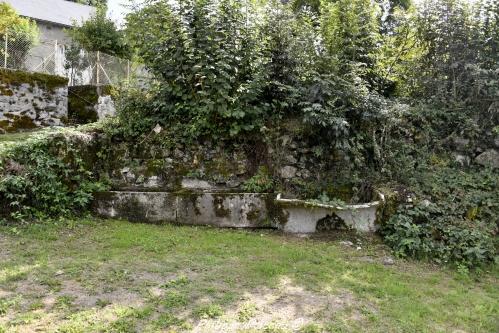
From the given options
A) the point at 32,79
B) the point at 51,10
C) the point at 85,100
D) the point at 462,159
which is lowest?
the point at 462,159

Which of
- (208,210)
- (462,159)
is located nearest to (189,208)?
(208,210)

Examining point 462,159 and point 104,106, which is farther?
point 104,106

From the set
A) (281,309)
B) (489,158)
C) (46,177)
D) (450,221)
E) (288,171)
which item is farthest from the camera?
(489,158)

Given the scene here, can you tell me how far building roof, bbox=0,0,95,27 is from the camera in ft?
72.1

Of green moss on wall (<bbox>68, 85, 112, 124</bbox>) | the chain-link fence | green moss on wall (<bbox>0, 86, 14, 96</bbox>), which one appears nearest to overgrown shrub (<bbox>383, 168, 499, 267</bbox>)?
the chain-link fence

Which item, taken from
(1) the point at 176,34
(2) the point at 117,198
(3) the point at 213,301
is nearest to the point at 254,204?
(2) the point at 117,198

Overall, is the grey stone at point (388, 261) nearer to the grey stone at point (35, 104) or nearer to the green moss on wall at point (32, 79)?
the grey stone at point (35, 104)

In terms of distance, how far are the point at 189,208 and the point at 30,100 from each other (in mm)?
5532

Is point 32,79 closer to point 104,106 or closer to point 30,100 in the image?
point 30,100

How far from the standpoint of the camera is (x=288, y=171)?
21.2ft

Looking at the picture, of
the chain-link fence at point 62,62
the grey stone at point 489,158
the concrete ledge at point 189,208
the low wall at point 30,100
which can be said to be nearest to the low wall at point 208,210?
the concrete ledge at point 189,208

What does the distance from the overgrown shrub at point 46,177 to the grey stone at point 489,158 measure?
6.55 m

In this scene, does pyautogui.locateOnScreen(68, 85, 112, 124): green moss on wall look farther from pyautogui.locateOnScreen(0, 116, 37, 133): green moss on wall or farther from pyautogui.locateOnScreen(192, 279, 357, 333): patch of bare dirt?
pyautogui.locateOnScreen(192, 279, 357, 333): patch of bare dirt

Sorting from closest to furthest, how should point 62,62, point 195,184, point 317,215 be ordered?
point 317,215 → point 195,184 → point 62,62
